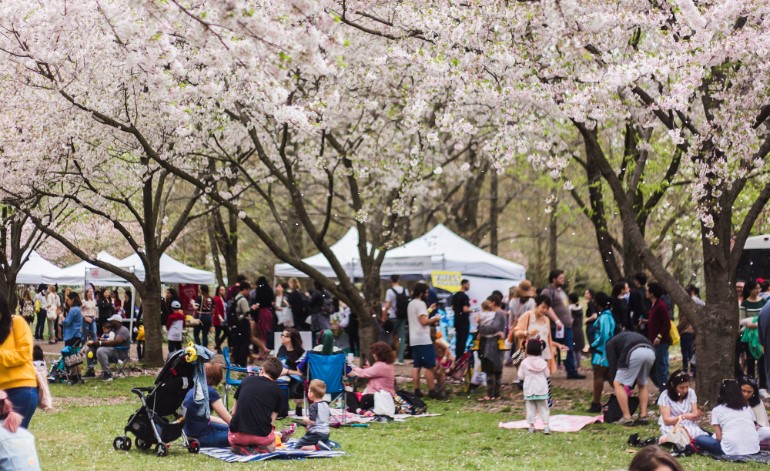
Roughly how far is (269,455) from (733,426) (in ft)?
14.4

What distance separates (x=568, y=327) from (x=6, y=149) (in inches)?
377

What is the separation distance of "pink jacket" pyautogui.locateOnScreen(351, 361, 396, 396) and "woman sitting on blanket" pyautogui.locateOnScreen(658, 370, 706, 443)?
3812mm

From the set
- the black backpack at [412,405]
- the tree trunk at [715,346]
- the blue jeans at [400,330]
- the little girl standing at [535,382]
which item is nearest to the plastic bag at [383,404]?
the black backpack at [412,405]

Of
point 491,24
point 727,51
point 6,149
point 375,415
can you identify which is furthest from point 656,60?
point 6,149

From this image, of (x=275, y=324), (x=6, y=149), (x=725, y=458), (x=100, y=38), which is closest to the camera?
(x=725, y=458)

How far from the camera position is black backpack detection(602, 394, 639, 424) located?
12000 mm

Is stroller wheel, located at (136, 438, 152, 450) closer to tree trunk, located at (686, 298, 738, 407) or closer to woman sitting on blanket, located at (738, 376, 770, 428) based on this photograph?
woman sitting on blanket, located at (738, 376, 770, 428)

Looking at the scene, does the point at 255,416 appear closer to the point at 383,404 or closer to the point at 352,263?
the point at 383,404

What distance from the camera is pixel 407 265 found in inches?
810

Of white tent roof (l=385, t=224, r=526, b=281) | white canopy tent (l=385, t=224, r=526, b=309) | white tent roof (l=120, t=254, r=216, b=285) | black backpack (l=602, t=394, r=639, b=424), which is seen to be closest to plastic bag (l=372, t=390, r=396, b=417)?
black backpack (l=602, t=394, r=639, b=424)

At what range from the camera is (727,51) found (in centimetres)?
1067

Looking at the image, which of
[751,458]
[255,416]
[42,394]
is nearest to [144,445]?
[255,416]

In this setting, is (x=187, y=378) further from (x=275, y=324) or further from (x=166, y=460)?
(x=275, y=324)

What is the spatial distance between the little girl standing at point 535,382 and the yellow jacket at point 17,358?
5948 millimetres
